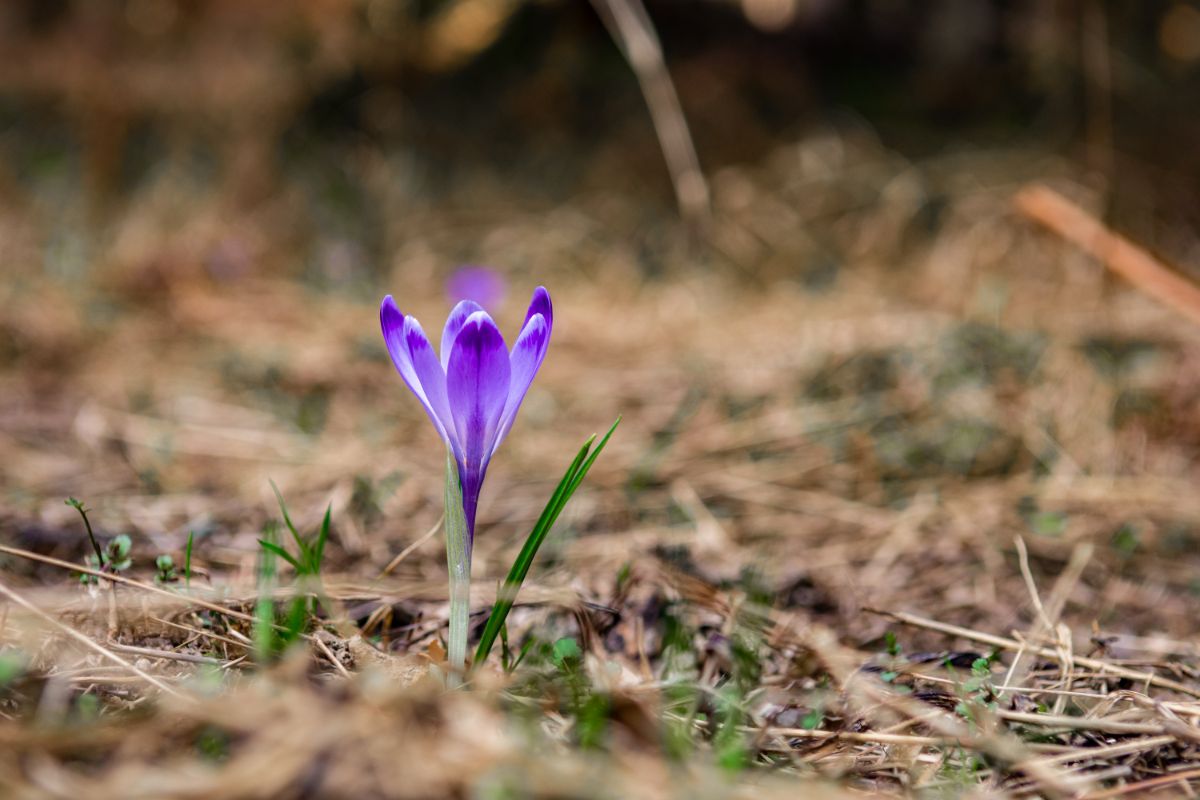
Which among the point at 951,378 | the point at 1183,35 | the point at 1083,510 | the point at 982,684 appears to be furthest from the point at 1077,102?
the point at 982,684

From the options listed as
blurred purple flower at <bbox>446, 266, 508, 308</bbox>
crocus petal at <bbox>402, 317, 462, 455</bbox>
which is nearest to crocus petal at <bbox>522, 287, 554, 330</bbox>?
crocus petal at <bbox>402, 317, 462, 455</bbox>

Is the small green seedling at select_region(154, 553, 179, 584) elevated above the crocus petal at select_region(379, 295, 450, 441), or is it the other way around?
the crocus petal at select_region(379, 295, 450, 441)

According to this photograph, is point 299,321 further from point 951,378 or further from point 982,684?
point 982,684

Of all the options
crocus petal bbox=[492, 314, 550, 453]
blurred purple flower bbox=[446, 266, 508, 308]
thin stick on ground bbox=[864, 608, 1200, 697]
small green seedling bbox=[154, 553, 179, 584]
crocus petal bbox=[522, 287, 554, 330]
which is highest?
crocus petal bbox=[522, 287, 554, 330]

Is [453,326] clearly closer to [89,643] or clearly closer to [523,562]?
[523,562]

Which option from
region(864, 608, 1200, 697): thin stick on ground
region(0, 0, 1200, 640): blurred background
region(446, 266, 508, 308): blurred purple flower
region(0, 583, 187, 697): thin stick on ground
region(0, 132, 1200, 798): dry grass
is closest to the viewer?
region(0, 132, 1200, 798): dry grass

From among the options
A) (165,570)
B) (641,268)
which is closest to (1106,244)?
(165,570)

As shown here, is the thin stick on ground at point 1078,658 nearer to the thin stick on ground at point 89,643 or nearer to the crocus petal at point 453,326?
the crocus petal at point 453,326

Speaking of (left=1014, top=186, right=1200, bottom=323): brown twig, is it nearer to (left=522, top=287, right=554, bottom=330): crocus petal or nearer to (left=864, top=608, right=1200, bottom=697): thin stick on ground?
(left=864, top=608, right=1200, bottom=697): thin stick on ground
